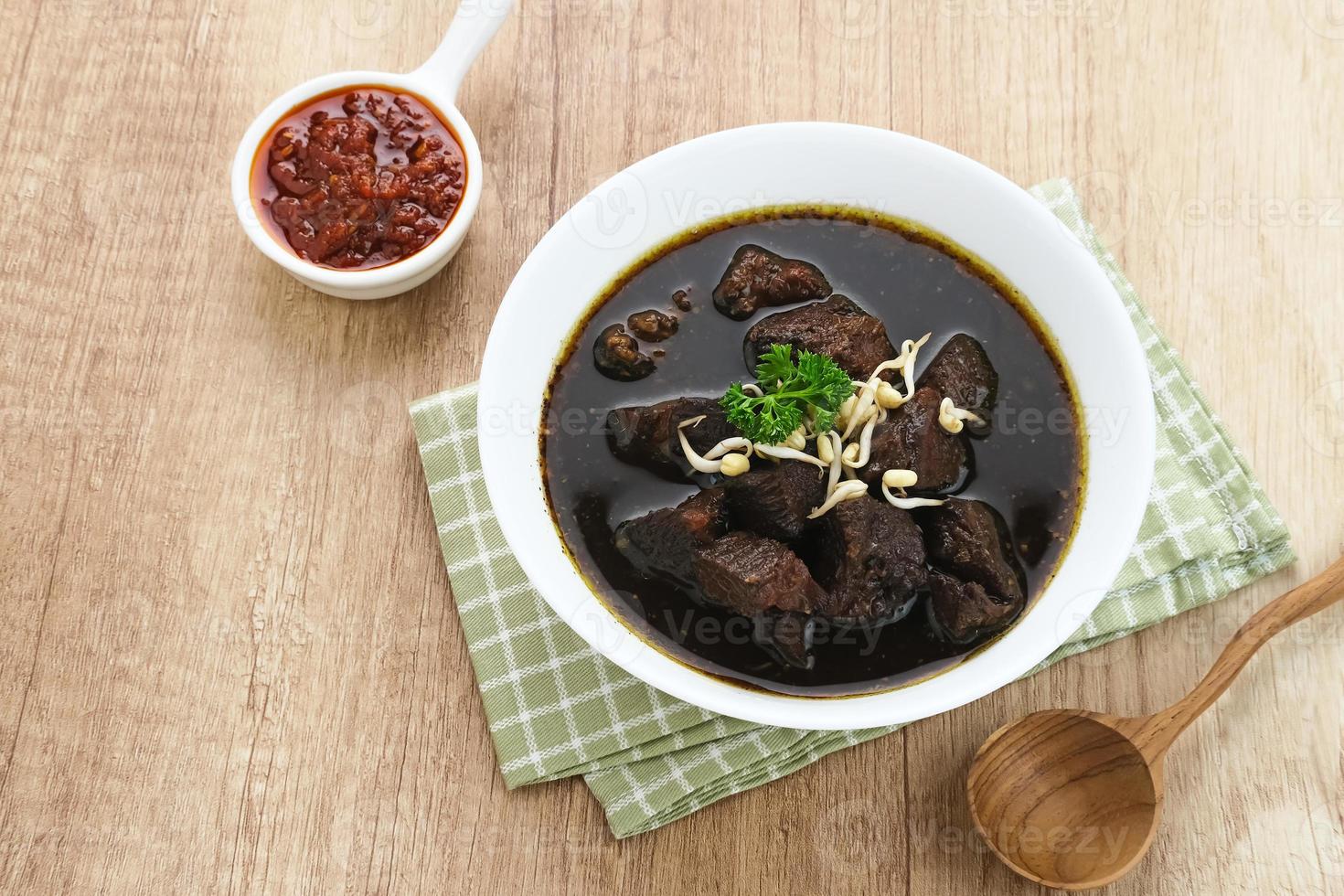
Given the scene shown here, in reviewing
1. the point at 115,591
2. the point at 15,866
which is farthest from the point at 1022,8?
the point at 15,866

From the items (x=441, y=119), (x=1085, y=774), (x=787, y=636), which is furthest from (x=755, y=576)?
(x=441, y=119)

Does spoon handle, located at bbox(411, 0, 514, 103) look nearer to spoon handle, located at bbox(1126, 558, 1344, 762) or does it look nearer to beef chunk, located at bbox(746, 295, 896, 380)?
→ beef chunk, located at bbox(746, 295, 896, 380)

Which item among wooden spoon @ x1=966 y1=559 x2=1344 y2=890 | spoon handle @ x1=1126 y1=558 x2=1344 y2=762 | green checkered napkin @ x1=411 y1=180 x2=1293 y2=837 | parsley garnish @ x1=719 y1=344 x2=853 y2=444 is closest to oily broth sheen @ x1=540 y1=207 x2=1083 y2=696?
parsley garnish @ x1=719 y1=344 x2=853 y2=444

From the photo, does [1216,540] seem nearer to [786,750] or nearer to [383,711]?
[786,750]

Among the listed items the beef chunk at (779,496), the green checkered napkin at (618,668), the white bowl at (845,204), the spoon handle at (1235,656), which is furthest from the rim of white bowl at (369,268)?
the spoon handle at (1235,656)

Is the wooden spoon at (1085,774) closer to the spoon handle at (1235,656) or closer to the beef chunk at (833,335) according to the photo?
the spoon handle at (1235,656)

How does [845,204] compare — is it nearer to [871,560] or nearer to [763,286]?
[763,286]
